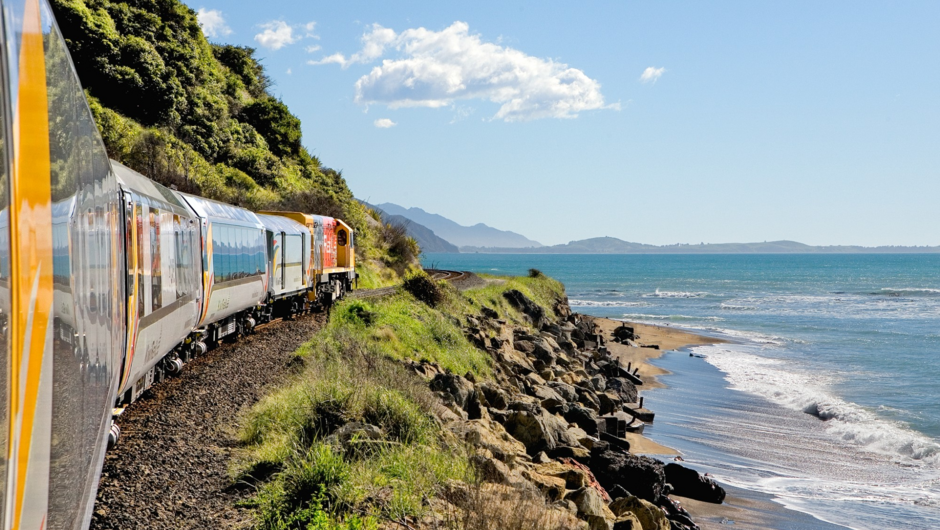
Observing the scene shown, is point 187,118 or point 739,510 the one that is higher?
point 187,118

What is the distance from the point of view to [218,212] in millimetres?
16641

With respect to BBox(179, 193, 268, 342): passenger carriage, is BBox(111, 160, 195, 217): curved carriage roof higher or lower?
higher

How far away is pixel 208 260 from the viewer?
15.2m

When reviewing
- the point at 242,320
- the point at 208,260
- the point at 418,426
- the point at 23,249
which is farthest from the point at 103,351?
the point at 242,320

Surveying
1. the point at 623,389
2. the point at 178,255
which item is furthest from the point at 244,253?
the point at 623,389

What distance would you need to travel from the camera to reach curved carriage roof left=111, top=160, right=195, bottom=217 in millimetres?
9524

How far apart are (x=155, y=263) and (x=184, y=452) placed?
2598 mm

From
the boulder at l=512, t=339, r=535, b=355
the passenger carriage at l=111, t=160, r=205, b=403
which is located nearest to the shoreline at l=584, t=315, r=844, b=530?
the boulder at l=512, t=339, r=535, b=355

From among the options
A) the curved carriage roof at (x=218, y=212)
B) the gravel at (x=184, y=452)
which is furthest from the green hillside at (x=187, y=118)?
the gravel at (x=184, y=452)

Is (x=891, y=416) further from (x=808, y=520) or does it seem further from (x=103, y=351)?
(x=103, y=351)

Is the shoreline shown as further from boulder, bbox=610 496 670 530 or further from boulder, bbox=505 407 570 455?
boulder, bbox=610 496 670 530

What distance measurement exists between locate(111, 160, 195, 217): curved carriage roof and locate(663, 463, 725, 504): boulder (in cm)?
921

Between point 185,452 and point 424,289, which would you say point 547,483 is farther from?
point 424,289

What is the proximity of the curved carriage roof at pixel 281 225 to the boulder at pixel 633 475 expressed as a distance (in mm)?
12026
